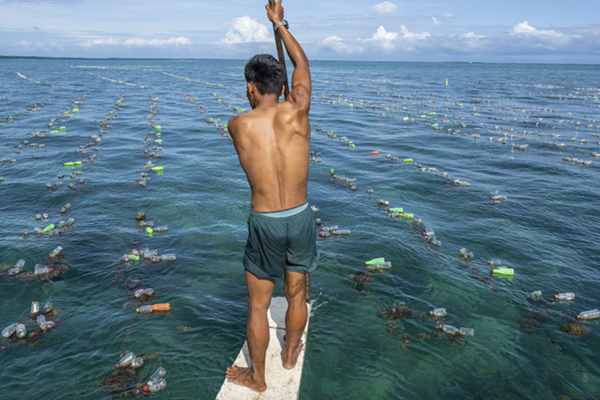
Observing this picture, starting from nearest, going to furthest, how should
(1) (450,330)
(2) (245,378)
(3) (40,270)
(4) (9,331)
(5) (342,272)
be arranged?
(2) (245,378)
(4) (9,331)
(1) (450,330)
(3) (40,270)
(5) (342,272)

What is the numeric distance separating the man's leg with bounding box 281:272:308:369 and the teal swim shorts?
170 mm

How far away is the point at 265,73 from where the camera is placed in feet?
14.8

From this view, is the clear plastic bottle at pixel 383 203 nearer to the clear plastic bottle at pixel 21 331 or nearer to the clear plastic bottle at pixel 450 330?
the clear plastic bottle at pixel 450 330

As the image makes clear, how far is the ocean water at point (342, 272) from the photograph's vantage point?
614 centimetres

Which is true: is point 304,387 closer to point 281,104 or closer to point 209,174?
point 281,104

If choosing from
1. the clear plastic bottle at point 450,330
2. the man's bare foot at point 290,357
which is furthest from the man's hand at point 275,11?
the clear plastic bottle at point 450,330

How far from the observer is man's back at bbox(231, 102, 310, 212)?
4402 millimetres

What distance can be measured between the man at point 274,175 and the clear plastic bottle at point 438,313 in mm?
3676

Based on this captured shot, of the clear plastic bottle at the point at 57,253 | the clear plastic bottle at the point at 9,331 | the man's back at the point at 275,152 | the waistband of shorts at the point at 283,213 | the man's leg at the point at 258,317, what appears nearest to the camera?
the man's back at the point at 275,152

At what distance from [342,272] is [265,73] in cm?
550

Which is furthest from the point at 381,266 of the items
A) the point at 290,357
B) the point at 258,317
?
the point at 258,317

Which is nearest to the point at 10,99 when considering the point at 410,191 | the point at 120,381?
the point at 410,191

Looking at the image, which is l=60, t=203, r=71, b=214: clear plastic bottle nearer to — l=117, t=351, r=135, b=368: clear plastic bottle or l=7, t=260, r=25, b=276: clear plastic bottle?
l=7, t=260, r=25, b=276: clear plastic bottle

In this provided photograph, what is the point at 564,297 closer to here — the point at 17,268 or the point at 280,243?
the point at 280,243
